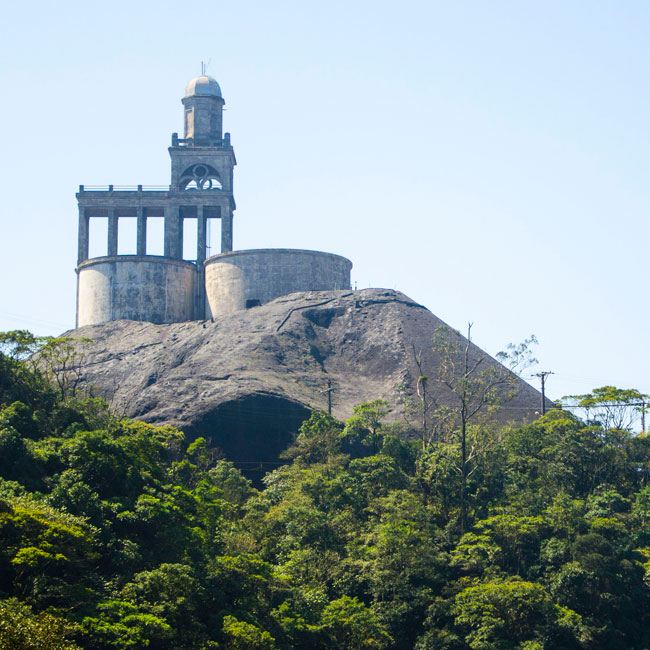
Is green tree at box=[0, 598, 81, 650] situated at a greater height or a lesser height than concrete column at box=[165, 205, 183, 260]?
lesser

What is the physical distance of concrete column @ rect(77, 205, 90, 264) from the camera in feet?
246

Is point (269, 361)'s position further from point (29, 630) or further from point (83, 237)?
point (29, 630)

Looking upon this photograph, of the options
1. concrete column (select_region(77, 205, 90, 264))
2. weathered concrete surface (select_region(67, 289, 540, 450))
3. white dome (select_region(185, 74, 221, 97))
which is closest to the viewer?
weathered concrete surface (select_region(67, 289, 540, 450))

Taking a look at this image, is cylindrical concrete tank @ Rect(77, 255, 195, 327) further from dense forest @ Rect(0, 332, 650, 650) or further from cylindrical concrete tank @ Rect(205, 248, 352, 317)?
dense forest @ Rect(0, 332, 650, 650)

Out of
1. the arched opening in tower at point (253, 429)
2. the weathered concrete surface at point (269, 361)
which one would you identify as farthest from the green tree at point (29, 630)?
the weathered concrete surface at point (269, 361)

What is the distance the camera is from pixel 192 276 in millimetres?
75062

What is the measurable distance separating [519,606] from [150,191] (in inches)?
1959

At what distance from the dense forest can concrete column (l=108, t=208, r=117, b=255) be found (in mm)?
28887

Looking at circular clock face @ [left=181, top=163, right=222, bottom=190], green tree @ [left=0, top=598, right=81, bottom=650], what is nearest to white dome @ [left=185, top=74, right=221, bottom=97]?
circular clock face @ [left=181, top=163, right=222, bottom=190]

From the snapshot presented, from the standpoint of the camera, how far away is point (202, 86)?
7800 cm

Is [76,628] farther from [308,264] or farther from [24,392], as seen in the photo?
[308,264]

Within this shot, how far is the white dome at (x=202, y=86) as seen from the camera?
256ft

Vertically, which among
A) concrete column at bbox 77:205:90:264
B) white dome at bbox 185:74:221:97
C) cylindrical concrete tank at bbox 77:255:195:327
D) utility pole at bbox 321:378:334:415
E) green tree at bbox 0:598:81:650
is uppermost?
white dome at bbox 185:74:221:97

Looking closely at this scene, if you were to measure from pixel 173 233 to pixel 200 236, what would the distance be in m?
2.10
